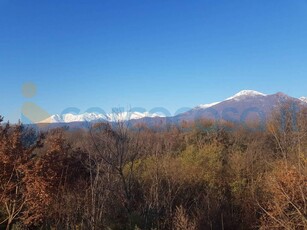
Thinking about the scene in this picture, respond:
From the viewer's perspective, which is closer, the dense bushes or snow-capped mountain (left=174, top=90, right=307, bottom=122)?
the dense bushes

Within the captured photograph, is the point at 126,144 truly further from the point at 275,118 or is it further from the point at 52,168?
the point at 275,118

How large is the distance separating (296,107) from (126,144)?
24.5 m

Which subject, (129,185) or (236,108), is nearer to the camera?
(129,185)

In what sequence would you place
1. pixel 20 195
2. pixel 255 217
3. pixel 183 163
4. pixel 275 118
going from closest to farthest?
pixel 20 195 < pixel 255 217 < pixel 183 163 < pixel 275 118

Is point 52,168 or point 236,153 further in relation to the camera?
point 236,153

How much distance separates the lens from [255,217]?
18.0m

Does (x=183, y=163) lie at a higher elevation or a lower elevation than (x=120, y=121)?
lower

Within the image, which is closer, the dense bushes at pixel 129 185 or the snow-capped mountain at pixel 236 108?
the dense bushes at pixel 129 185

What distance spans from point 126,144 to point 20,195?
4.18 meters

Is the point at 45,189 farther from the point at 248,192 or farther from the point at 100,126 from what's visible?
the point at 248,192

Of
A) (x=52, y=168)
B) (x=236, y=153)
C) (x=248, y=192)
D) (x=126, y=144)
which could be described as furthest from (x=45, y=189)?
(x=236, y=153)

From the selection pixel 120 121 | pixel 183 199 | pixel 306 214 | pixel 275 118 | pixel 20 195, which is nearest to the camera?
pixel 306 214

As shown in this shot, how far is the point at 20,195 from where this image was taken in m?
12.9

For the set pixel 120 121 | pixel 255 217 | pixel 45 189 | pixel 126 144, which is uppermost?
pixel 120 121
